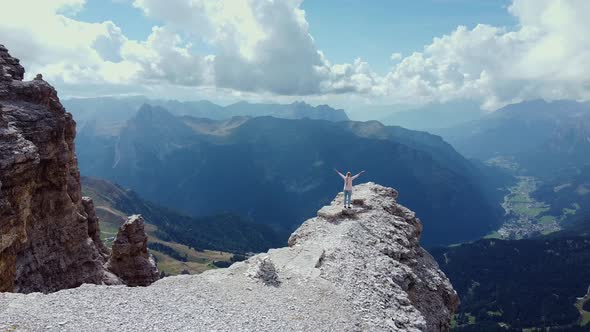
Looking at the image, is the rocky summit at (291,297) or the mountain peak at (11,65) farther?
the mountain peak at (11,65)

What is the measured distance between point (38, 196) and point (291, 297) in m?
35.3

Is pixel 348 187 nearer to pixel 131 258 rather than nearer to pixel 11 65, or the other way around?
pixel 131 258

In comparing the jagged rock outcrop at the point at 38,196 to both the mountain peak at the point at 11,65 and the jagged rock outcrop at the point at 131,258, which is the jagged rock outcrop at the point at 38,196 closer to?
the mountain peak at the point at 11,65

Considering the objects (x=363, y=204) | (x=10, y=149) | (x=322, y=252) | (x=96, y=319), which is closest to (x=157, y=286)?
(x=96, y=319)

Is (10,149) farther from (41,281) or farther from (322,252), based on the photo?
A: (322,252)

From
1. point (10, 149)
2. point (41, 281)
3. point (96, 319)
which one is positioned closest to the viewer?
point (96, 319)

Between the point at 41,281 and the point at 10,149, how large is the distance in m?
15.1

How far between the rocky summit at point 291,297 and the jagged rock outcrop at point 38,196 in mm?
17347

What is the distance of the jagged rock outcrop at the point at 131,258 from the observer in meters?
59.8

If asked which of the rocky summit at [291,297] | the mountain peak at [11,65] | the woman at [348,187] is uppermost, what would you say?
the mountain peak at [11,65]

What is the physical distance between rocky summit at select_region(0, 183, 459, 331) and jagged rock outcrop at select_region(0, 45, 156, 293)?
17.3 meters

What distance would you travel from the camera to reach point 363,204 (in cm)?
4859

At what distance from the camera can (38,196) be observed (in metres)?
46.9

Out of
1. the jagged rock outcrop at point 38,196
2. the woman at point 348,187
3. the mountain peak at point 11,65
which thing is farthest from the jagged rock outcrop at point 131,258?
the woman at point 348,187
